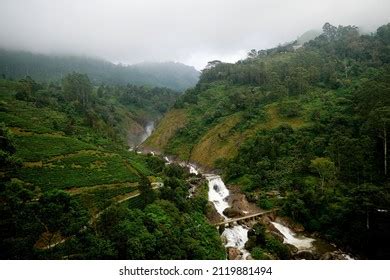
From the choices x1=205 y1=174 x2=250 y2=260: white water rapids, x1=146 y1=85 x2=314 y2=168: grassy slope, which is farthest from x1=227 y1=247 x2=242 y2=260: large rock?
x1=146 y1=85 x2=314 y2=168: grassy slope

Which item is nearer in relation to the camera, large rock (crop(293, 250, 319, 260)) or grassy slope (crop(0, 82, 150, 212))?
large rock (crop(293, 250, 319, 260))

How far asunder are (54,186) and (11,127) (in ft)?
38.2

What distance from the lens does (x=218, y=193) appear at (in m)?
35.0

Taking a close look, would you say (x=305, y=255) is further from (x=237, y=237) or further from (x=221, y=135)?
(x=221, y=135)

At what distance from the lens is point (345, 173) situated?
3061 cm

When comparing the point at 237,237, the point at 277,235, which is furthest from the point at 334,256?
the point at 237,237

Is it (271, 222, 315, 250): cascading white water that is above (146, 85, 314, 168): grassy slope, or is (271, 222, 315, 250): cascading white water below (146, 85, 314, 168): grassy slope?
below

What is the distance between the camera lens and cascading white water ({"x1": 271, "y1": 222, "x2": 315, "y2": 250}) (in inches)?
989

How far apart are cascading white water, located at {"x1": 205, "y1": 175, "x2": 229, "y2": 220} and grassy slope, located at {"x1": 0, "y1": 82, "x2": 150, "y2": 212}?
6467mm

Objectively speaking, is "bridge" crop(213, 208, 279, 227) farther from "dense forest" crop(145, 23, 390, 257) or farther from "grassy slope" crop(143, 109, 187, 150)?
"grassy slope" crop(143, 109, 187, 150)

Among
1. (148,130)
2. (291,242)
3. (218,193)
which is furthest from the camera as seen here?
(148,130)

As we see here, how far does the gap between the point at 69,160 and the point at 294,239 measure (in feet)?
61.4

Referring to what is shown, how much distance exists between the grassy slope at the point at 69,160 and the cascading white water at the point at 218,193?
647 centimetres

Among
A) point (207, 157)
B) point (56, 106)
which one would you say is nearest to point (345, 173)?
point (207, 157)
